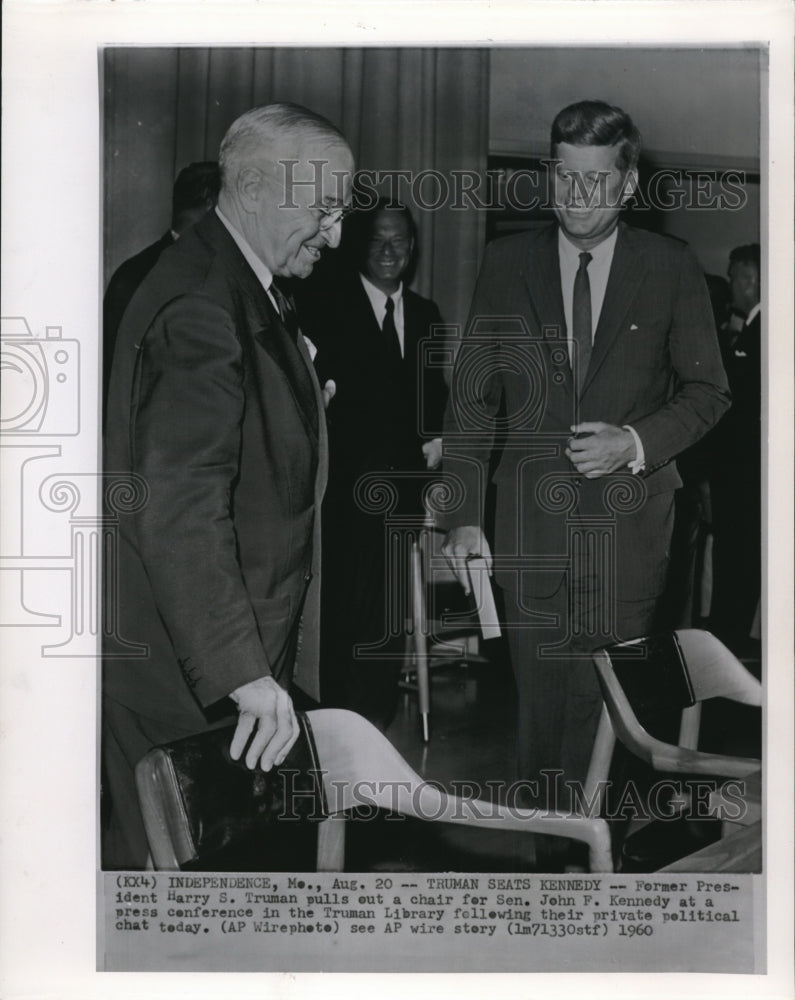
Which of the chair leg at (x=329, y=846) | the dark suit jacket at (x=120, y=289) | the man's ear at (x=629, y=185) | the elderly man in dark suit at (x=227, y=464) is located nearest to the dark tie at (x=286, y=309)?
the elderly man in dark suit at (x=227, y=464)

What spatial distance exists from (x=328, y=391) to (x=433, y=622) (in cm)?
52

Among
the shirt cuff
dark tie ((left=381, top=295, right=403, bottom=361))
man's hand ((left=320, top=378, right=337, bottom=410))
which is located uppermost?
dark tie ((left=381, top=295, right=403, bottom=361))

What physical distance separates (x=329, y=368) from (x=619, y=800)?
1065mm

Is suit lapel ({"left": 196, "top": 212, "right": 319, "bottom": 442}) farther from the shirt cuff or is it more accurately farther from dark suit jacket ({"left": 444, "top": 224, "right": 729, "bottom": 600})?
the shirt cuff

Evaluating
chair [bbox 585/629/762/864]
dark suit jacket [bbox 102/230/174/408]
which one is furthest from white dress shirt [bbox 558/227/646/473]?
dark suit jacket [bbox 102/230/174/408]

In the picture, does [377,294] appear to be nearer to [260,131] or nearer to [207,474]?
[260,131]

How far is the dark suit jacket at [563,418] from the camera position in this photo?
212 centimetres

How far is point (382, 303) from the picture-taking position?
212 cm

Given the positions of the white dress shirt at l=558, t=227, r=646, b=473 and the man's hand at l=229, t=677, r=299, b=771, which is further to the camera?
the white dress shirt at l=558, t=227, r=646, b=473

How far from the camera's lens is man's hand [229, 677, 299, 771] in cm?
203

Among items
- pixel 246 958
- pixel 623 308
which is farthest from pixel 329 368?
pixel 246 958

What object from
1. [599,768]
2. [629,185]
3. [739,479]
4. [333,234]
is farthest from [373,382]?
[599,768]

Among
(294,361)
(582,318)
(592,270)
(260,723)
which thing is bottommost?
(260,723)

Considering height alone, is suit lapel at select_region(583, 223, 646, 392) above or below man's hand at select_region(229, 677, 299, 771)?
above
